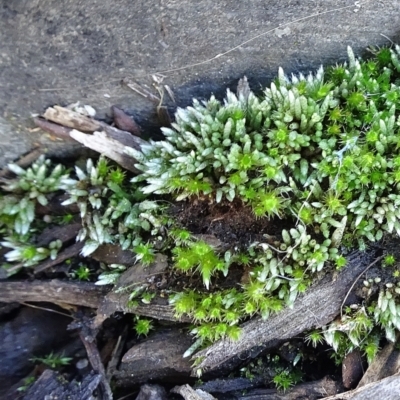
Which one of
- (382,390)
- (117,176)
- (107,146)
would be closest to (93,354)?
(117,176)

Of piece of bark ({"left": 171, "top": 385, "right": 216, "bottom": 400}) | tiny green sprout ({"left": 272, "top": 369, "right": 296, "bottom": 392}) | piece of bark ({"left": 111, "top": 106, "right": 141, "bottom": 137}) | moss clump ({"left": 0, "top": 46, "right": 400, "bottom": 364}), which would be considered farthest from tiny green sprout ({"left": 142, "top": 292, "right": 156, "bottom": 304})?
piece of bark ({"left": 111, "top": 106, "right": 141, "bottom": 137})

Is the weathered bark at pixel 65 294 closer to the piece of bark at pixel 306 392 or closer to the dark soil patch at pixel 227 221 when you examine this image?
the dark soil patch at pixel 227 221

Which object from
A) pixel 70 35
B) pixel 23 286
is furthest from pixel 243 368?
pixel 70 35

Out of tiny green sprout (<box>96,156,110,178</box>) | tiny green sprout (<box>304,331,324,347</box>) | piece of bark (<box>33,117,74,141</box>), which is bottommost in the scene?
tiny green sprout (<box>304,331,324,347</box>)

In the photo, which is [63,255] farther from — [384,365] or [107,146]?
[384,365]

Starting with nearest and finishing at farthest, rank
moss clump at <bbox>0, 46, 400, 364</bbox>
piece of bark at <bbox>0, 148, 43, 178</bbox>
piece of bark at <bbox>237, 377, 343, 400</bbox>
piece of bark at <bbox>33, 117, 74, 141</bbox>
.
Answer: moss clump at <bbox>0, 46, 400, 364</bbox> < piece of bark at <bbox>237, 377, 343, 400</bbox> < piece of bark at <bbox>33, 117, 74, 141</bbox> < piece of bark at <bbox>0, 148, 43, 178</bbox>

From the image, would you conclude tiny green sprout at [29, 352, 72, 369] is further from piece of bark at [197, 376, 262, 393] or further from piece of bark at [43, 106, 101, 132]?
piece of bark at [43, 106, 101, 132]
